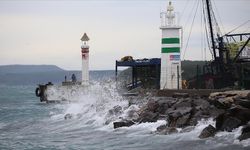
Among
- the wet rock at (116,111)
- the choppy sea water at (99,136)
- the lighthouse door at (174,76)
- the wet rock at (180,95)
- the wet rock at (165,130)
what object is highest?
the lighthouse door at (174,76)

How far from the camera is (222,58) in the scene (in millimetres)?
30500

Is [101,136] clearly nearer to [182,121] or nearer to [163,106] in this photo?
[182,121]

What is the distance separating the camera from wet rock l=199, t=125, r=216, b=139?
17.5 meters

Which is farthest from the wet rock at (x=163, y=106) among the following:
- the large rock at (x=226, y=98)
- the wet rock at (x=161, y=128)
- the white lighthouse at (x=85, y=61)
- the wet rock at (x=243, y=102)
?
the white lighthouse at (x=85, y=61)

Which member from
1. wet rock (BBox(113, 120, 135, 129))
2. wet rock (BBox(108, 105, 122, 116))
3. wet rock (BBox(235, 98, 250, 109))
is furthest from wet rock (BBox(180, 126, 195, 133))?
wet rock (BBox(108, 105, 122, 116))

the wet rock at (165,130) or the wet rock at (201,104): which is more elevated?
the wet rock at (201,104)

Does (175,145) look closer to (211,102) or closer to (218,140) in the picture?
(218,140)

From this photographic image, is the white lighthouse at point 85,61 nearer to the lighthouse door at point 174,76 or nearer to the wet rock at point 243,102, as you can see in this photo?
the lighthouse door at point 174,76

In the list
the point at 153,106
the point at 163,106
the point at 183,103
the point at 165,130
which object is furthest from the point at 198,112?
the point at 153,106

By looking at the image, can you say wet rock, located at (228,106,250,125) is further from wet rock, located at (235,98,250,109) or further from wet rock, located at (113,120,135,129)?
wet rock, located at (113,120,135,129)

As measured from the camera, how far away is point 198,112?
19703 mm

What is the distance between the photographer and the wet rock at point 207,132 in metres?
17.5

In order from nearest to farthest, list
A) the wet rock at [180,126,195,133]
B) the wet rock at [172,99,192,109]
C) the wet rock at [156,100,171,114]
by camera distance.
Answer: the wet rock at [180,126,195,133] → the wet rock at [172,99,192,109] → the wet rock at [156,100,171,114]

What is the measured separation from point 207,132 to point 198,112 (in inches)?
88.5
